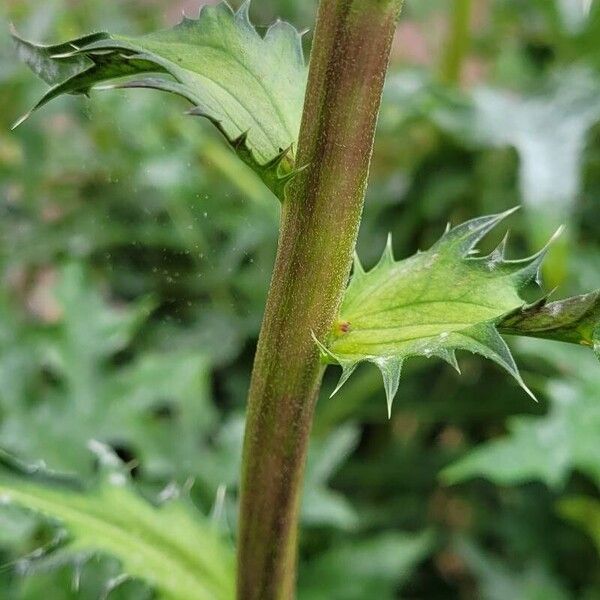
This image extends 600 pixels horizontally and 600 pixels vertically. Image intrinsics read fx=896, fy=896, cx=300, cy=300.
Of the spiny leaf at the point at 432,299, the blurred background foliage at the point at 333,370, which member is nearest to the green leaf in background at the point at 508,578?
the blurred background foliage at the point at 333,370

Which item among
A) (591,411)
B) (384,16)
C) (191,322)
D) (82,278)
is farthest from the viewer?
(191,322)

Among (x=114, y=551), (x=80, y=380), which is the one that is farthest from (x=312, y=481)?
(x=114, y=551)

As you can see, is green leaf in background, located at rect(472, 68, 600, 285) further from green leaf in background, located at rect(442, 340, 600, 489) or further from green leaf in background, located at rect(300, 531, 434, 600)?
green leaf in background, located at rect(300, 531, 434, 600)

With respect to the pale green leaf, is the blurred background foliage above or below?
above

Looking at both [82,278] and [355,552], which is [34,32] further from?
[355,552]

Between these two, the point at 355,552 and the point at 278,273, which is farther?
the point at 355,552

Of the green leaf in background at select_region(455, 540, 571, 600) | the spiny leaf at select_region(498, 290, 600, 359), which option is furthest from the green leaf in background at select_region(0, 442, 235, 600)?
the green leaf in background at select_region(455, 540, 571, 600)

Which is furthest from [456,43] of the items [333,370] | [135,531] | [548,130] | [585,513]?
[135,531]

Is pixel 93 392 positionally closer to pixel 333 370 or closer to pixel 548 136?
pixel 333 370
